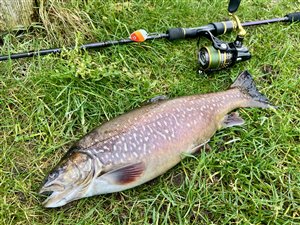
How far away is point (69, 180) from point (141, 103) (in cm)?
113

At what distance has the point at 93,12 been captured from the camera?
4.60m

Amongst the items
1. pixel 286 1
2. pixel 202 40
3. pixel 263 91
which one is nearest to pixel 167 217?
pixel 263 91

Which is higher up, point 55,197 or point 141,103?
point 141,103

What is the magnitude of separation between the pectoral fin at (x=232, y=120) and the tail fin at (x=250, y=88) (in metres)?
0.25

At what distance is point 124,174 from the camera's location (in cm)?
340

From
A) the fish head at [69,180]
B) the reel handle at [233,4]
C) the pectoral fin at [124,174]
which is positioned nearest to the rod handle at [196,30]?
the reel handle at [233,4]

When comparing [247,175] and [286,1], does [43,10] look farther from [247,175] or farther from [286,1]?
[286,1]

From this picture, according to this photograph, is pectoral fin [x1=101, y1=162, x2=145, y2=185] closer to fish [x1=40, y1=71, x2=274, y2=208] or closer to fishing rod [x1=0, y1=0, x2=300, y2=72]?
fish [x1=40, y1=71, x2=274, y2=208]

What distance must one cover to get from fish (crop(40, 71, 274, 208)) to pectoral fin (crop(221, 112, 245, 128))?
2cm

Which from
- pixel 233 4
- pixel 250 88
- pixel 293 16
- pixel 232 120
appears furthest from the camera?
pixel 293 16

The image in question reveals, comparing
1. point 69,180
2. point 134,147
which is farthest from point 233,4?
point 69,180

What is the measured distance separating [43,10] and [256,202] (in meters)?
2.68

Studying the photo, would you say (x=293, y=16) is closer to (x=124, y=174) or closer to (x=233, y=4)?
(x=233, y=4)

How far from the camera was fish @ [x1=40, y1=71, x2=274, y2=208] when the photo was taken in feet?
11.0
